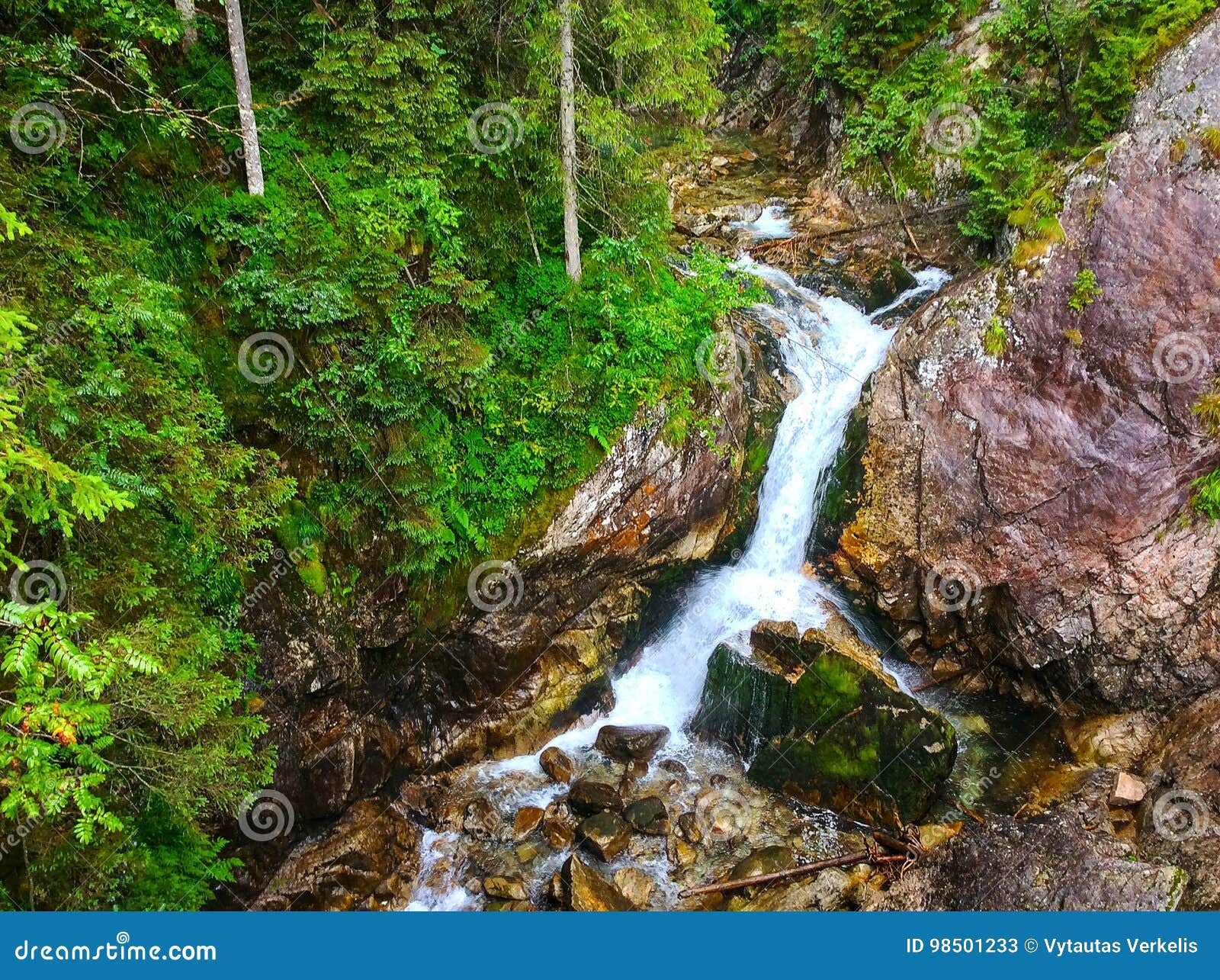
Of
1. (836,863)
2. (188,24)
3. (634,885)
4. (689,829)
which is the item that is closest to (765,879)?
(836,863)

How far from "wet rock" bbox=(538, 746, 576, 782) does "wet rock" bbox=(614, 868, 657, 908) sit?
195 cm

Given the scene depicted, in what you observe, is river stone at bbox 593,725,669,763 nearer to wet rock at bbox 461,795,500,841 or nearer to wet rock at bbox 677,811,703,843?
wet rock at bbox 677,811,703,843

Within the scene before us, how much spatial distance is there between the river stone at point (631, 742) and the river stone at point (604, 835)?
4.14 ft

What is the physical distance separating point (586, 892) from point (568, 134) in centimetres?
1149

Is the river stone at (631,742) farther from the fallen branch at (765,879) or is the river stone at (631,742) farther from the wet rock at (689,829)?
the fallen branch at (765,879)

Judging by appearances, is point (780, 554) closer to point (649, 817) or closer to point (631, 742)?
point (631, 742)

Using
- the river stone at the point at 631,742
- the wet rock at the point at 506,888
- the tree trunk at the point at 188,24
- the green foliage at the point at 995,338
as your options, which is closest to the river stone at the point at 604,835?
the wet rock at the point at 506,888

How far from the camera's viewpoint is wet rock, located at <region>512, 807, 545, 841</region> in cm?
1070

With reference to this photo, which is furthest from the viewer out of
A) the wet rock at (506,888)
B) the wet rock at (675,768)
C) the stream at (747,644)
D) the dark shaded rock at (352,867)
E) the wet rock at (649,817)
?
the wet rock at (675,768)

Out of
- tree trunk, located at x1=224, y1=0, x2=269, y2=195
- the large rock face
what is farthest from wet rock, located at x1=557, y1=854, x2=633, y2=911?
tree trunk, located at x1=224, y1=0, x2=269, y2=195

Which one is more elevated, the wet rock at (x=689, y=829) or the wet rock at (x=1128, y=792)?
the wet rock at (x=689, y=829)

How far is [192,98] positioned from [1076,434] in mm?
15223

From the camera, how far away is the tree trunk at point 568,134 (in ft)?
32.1

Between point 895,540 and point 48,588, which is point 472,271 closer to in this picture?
point 48,588
